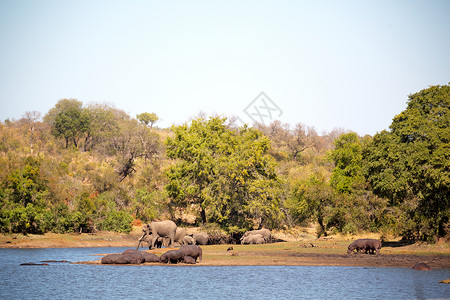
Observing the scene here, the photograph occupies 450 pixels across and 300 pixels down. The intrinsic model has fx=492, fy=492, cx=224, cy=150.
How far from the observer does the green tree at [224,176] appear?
5144cm

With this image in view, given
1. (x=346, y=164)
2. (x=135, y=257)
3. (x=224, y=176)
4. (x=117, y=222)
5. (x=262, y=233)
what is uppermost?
(x=346, y=164)

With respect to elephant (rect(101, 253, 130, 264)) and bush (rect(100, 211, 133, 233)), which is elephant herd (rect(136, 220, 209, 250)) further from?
elephant (rect(101, 253, 130, 264))

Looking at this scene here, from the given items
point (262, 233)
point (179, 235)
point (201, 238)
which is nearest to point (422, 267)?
point (262, 233)

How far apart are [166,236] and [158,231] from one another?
1262 mm

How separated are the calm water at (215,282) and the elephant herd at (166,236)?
1719cm

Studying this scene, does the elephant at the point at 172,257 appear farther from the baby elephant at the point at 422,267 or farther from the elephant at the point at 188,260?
the baby elephant at the point at 422,267

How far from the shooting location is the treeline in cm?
3747

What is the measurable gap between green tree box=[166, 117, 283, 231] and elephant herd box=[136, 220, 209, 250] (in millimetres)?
3061

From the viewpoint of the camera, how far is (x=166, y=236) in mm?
49219

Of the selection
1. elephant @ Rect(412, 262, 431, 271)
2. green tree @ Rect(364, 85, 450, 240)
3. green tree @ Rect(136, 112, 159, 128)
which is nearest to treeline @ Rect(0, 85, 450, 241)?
green tree @ Rect(364, 85, 450, 240)

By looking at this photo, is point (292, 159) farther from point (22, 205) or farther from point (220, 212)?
point (22, 205)

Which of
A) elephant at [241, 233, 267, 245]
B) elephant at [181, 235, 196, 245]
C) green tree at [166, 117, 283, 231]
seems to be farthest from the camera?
green tree at [166, 117, 283, 231]

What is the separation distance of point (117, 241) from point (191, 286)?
105 ft

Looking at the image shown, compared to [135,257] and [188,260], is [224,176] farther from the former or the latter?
[135,257]
